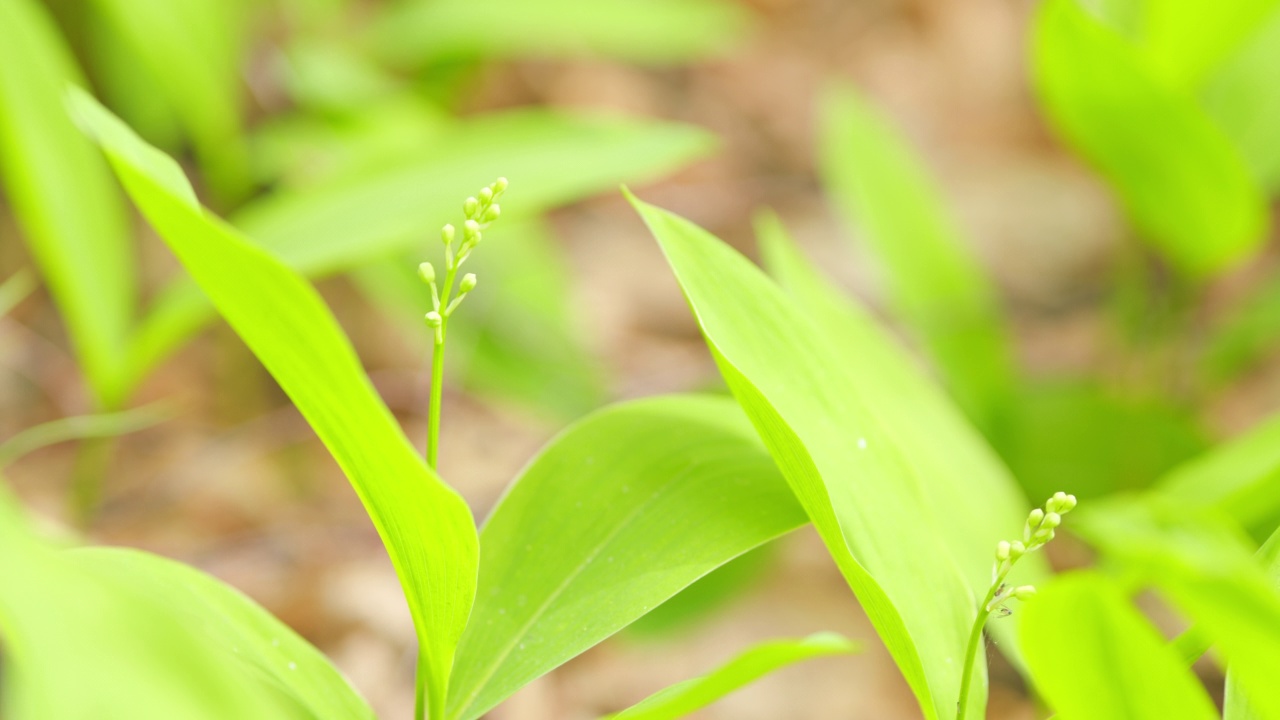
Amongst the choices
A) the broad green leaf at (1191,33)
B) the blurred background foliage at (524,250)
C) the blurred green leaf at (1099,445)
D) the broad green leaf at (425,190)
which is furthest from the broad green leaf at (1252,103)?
the broad green leaf at (425,190)

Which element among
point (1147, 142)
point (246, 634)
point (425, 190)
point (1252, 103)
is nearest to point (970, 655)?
point (246, 634)

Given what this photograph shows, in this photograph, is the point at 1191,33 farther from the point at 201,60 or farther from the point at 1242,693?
the point at 201,60

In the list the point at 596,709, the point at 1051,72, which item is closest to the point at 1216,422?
the point at 1051,72

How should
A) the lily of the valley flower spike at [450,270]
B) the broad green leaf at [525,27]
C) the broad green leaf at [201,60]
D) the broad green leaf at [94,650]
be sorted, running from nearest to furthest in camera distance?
the broad green leaf at [94,650] < the lily of the valley flower spike at [450,270] < the broad green leaf at [201,60] < the broad green leaf at [525,27]

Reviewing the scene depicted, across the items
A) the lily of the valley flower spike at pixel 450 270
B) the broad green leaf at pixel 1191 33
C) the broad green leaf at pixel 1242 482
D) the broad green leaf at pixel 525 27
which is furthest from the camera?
the broad green leaf at pixel 525 27

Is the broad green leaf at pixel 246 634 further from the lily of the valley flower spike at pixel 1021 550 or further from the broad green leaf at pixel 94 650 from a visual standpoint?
the lily of the valley flower spike at pixel 1021 550

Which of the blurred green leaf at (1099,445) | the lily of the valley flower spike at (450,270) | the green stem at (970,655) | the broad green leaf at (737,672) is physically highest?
the lily of the valley flower spike at (450,270)

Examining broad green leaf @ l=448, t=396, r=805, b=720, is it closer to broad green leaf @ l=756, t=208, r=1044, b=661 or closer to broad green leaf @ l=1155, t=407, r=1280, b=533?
broad green leaf @ l=756, t=208, r=1044, b=661

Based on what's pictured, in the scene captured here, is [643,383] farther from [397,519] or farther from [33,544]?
[33,544]

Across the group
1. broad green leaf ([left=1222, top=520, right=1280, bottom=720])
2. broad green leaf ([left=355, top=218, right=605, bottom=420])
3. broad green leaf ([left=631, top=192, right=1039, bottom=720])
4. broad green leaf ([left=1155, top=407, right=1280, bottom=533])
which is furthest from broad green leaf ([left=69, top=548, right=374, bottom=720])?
broad green leaf ([left=355, top=218, right=605, bottom=420])
